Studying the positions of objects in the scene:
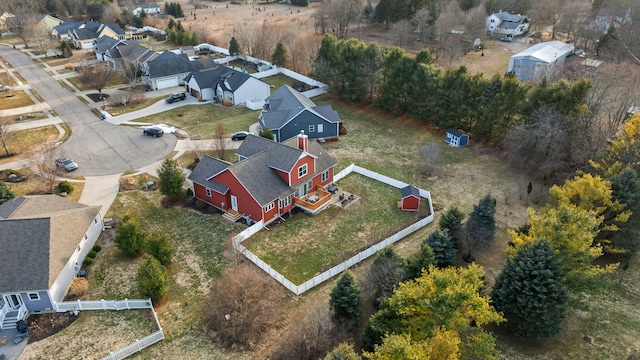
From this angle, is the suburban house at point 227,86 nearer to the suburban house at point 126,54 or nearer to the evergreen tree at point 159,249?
the suburban house at point 126,54

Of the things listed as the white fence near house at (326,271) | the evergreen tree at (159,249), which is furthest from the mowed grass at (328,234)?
the evergreen tree at (159,249)

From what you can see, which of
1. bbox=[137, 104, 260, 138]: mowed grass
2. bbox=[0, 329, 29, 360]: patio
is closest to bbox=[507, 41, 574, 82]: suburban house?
bbox=[137, 104, 260, 138]: mowed grass

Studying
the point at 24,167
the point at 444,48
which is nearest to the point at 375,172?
the point at 24,167

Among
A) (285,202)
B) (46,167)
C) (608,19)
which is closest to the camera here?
(285,202)

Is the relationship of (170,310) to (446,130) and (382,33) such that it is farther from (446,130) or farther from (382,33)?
(382,33)

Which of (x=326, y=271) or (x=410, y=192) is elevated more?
(x=410, y=192)

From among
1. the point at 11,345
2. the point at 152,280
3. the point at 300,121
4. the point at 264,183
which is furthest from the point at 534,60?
the point at 11,345

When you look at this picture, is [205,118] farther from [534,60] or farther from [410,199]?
[534,60]

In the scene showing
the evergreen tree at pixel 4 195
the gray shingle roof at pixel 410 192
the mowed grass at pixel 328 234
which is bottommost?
the mowed grass at pixel 328 234
